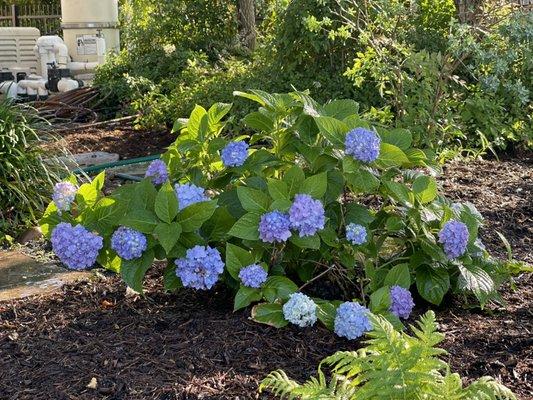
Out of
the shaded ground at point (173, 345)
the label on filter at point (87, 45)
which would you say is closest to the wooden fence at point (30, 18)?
the label on filter at point (87, 45)

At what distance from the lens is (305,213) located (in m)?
2.85

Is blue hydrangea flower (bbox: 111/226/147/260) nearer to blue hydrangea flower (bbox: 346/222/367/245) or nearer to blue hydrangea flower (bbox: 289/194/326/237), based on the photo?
blue hydrangea flower (bbox: 289/194/326/237)

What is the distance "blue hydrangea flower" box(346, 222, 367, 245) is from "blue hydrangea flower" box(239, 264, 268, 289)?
339mm

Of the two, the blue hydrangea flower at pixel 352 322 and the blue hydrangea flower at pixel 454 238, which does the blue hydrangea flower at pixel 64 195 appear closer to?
the blue hydrangea flower at pixel 352 322

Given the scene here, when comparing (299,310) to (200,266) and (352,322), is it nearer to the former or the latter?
(352,322)

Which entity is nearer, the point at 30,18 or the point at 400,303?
the point at 400,303

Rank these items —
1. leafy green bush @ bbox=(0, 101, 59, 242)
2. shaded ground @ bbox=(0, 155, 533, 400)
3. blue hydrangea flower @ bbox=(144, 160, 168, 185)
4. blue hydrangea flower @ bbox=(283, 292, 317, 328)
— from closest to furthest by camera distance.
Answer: shaded ground @ bbox=(0, 155, 533, 400), blue hydrangea flower @ bbox=(283, 292, 317, 328), blue hydrangea flower @ bbox=(144, 160, 168, 185), leafy green bush @ bbox=(0, 101, 59, 242)

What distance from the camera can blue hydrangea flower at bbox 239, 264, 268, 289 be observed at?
293 cm

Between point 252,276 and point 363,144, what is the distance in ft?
1.95

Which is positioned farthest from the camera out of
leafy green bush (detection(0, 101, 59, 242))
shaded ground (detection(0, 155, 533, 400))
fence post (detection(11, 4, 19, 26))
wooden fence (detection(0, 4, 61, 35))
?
fence post (detection(11, 4, 19, 26))

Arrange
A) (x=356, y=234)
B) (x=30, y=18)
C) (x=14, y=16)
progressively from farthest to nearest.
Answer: (x=14, y=16) < (x=30, y=18) < (x=356, y=234)

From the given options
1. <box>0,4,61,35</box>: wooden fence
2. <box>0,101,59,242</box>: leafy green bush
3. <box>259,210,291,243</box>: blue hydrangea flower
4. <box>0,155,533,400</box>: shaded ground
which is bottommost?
<box>0,4,61,35</box>: wooden fence

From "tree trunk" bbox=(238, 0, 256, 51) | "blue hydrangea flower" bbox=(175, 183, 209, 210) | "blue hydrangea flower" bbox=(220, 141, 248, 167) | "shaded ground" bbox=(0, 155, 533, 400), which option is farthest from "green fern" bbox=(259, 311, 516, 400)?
"tree trunk" bbox=(238, 0, 256, 51)

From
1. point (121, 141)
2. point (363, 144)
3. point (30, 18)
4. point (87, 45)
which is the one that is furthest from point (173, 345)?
point (30, 18)
